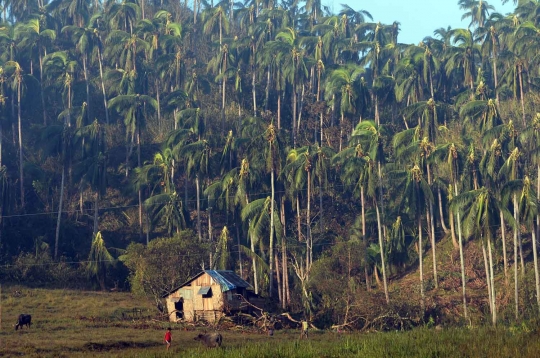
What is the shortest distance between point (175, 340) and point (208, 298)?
44.7 ft

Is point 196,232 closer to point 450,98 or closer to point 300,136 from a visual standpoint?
point 300,136

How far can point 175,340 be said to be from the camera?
45.3m

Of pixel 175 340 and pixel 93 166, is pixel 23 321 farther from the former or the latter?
pixel 93 166

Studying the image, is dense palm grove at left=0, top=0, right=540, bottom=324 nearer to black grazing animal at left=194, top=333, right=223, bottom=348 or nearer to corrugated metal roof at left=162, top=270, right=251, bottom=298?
corrugated metal roof at left=162, top=270, right=251, bottom=298

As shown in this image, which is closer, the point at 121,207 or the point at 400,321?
the point at 400,321

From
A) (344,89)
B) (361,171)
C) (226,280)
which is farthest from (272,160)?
(344,89)

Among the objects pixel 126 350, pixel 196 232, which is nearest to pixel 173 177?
pixel 196 232

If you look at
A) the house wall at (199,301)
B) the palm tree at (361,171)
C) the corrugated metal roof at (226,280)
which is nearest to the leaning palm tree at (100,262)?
the house wall at (199,301)

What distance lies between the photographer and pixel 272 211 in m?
69.9

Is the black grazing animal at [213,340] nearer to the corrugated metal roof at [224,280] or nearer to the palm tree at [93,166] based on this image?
the corrugated metal roof at [224,280]

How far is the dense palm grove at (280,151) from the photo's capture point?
70312 mm

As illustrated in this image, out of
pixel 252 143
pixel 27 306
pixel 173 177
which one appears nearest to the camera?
pixel 27 306

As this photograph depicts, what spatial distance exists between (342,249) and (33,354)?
132ft

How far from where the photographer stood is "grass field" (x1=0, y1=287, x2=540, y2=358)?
3578cm
